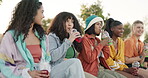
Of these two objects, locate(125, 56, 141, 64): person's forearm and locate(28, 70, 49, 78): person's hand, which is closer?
locate(28, 70, 49, 78): person's hand

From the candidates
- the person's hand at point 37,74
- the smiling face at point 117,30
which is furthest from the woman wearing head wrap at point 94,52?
the person's hand at point 37,74

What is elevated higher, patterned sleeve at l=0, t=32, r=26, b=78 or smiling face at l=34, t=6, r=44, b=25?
smiling face at l=34, t=6, r=44, b=25

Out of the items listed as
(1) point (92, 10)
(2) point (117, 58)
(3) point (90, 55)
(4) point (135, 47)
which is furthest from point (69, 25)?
(1) point (92, 10)

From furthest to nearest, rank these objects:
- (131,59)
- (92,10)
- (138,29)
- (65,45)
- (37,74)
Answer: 1. (92,10)
2. (138,29)
3. (131,59)
4. (65,45)
5. (37,74)

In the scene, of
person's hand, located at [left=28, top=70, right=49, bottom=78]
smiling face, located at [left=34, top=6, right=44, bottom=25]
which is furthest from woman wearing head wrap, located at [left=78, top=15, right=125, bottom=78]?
person's hand, located at [left=28, top=70, right=49, bottom=78]

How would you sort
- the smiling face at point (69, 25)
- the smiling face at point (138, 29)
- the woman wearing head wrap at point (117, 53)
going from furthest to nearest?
the smiling face at point (138, 29) < the woman wearing head wrap at point (117, 53) < the smiling face at point (69, 25)

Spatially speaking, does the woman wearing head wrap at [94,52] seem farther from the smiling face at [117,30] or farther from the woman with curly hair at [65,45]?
the smiling face at [117,30]

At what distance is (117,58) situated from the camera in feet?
15.5

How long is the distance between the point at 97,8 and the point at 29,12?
62.3 ft

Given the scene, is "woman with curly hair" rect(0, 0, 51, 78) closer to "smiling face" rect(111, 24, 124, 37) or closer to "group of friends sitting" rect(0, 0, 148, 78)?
"group of friends sitting" rect(0, 0, 148, 78)

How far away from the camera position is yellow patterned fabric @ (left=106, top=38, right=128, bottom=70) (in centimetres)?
455

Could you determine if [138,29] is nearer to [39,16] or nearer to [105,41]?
[105,41]

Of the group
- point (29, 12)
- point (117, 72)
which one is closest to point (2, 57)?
point (29, 12)

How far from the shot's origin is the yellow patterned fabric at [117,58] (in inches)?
179
